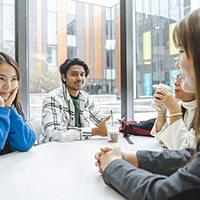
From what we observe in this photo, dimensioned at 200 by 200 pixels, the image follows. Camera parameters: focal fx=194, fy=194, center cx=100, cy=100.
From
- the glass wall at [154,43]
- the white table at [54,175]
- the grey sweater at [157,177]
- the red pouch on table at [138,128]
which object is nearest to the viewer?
the grey sweater at [157,177]

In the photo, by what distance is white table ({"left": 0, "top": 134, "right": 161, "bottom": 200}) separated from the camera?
61cm

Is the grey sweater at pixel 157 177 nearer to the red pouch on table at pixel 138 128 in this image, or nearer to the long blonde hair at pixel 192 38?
the long blonde hair at pixel 192 38

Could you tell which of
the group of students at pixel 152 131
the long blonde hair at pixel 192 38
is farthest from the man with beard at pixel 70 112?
the long blonde hair at pixel 192 38

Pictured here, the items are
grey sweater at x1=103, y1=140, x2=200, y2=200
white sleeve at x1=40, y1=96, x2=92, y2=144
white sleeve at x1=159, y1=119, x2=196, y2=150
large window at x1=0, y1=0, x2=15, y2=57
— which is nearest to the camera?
grey sweater at x1=103, y1=140, x2=200, y2=200

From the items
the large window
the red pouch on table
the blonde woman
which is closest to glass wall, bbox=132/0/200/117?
the red pouch on table

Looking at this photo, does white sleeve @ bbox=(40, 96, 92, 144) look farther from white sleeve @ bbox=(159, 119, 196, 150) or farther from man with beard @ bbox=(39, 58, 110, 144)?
white sleeve @ bbox=(159, 119, 196, 150)

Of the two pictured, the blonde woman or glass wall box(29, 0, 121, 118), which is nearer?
the blonde woman

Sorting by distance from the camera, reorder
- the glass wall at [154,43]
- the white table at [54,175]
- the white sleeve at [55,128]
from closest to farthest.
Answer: the white table at [54,175]
the white sleeve at [55,128]
the glass wall at [154,43]

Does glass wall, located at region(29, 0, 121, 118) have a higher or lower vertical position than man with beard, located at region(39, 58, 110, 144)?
higher

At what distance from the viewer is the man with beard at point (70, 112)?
4.73ft

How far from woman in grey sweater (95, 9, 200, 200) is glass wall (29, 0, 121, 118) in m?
1.65

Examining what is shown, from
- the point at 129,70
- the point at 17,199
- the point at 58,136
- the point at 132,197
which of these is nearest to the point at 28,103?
the point at 58,136

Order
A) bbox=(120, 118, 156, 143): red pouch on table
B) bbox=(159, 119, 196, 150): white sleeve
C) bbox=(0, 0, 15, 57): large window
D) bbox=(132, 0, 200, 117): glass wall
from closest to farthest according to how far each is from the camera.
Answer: bbox=(159, 119, 196, 150): white sleeve < bbox=(120, 118, 156, 143): red pouch on table < bbox=(132, 0, 200, 117): glass wall < bbox=(0, 0, 15, 57): large window

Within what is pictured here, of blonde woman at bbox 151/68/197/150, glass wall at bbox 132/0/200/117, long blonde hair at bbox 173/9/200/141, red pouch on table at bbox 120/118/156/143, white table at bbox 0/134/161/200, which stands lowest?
white table at bbox 0/134/161/200
